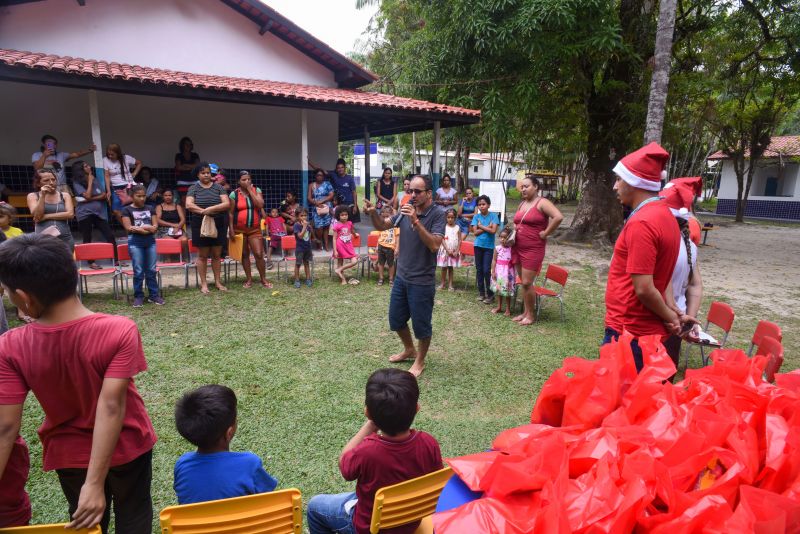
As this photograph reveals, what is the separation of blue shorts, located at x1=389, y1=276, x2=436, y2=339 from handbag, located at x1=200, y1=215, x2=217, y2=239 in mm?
3631

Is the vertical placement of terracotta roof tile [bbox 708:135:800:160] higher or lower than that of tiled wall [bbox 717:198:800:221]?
higher

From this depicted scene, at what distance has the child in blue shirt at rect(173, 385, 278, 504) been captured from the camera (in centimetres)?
189

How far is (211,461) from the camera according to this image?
1925 millimetres

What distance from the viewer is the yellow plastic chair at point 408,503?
5.76 feet

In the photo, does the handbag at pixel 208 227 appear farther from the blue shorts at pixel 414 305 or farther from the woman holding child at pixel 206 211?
the blue shorts at pixel 414 305

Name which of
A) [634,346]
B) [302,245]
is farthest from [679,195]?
[302,245]

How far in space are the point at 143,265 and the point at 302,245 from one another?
2411 mm

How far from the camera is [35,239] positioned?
1.54m

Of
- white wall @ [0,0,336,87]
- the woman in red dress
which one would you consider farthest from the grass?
white wall @ [0,0,336,87]

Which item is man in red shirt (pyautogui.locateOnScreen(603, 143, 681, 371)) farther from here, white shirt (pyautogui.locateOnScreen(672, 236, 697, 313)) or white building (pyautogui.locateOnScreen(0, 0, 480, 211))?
white building (pyautogui.locateOnScreen(0, 0, 480, 211))

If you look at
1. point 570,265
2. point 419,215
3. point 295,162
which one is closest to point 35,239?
point 419,215

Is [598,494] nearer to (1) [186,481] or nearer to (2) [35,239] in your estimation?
(1) [186,481]

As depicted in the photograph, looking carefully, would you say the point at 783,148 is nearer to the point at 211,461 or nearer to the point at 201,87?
the point at 201,87

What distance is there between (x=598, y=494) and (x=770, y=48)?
1638cm
